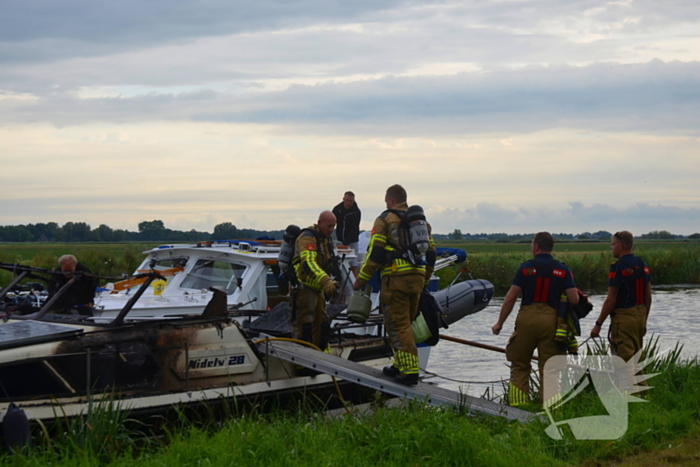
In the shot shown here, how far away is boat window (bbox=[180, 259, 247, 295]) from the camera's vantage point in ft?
37.6

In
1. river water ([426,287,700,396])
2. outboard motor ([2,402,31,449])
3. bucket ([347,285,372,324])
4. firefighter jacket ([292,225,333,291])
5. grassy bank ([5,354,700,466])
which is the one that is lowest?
river water ([426,287,700,396])

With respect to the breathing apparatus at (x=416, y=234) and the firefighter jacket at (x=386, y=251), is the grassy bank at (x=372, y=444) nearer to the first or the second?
the firefighter jacket at (x=386, y=251)

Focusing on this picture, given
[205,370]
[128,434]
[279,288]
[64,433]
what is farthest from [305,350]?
[279,288]

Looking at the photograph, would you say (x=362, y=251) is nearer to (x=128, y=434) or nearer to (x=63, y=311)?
(x=63, y=311)

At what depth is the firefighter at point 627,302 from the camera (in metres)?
8.01

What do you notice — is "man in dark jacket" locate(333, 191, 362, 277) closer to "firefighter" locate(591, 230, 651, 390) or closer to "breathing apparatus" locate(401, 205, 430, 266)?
"breathing apparatus" locate(401, 205, 430, 266)

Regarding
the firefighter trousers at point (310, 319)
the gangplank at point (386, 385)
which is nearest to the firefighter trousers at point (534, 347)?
the gangplank at point (386, 385)

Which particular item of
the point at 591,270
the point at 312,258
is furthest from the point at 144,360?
the point at 591,270

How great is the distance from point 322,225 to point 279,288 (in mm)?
3240

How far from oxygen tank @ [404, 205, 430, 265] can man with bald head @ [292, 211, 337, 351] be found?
4.10 ft

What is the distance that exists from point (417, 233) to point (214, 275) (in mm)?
5140

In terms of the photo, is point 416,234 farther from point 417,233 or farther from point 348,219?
point 348,219

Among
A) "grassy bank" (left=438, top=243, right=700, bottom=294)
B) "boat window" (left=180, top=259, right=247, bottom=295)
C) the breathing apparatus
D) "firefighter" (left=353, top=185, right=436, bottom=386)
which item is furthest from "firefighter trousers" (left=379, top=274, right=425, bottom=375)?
"grassy bank" (left=438, top=243, right=700, bottom=294)

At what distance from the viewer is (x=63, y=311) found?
8.12 meters
